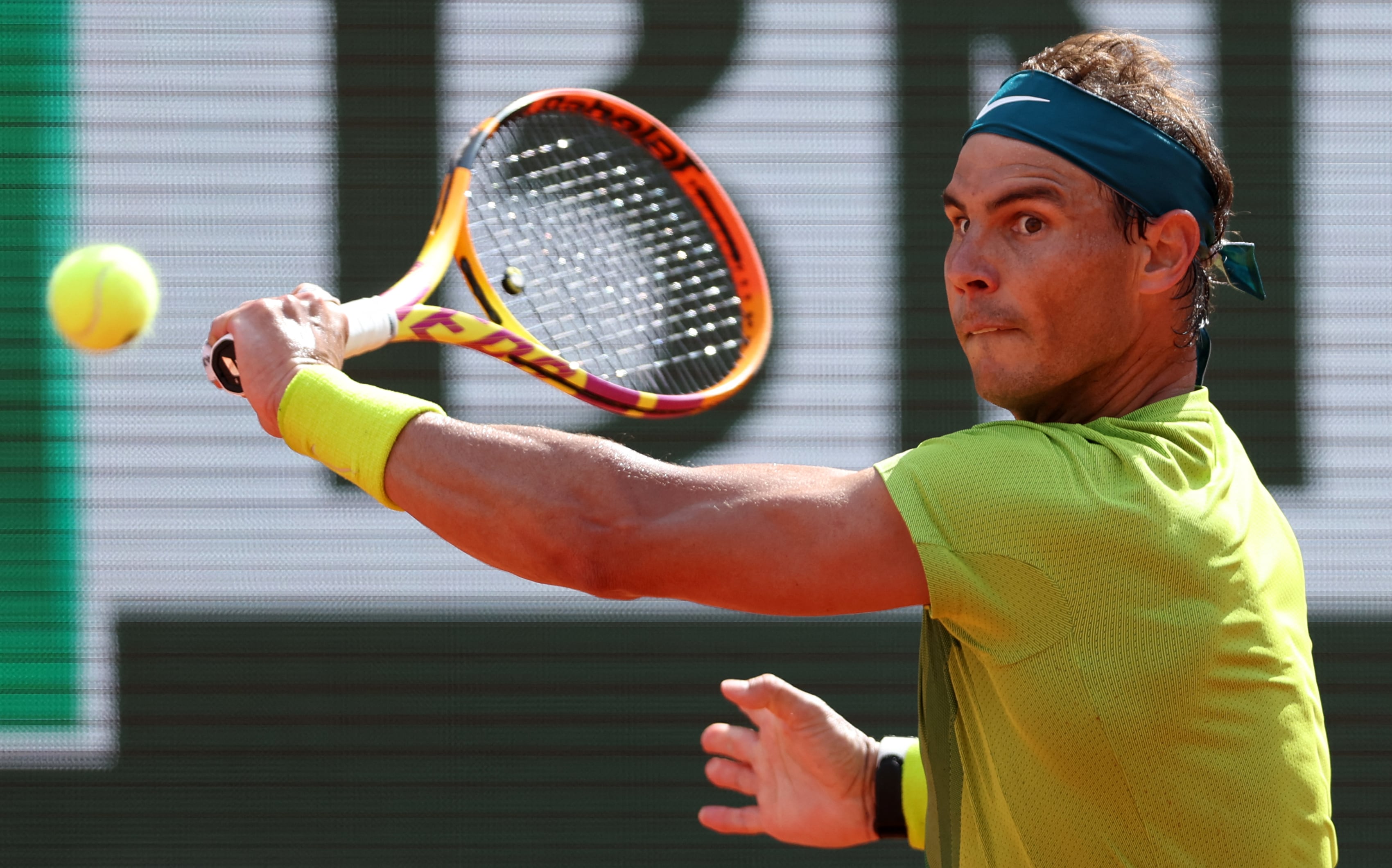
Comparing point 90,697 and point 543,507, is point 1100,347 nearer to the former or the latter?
point 543,507

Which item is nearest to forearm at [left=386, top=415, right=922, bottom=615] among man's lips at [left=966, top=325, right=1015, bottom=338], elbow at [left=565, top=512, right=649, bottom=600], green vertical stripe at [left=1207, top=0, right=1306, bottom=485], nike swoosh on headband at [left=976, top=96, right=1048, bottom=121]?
elbow at [left=565, top=512, right=649, bottom=600]

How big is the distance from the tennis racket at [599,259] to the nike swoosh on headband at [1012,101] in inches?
30.7

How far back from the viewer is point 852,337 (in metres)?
3.59

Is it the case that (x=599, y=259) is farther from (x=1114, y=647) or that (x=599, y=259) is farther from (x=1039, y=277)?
(x=1114, y=647)

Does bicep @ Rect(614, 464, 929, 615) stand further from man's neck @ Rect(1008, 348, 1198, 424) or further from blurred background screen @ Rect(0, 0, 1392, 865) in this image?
blurred background screen @ Rect(0, 0, 1392, 865)

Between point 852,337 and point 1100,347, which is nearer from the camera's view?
point 1100,347

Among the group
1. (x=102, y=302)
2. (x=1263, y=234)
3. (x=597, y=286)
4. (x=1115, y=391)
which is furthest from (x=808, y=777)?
(x=1263, y=234)

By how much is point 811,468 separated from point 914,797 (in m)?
0.89

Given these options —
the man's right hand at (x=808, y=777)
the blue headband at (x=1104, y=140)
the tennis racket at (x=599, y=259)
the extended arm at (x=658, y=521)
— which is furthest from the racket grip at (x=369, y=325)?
the blue headband at (x=1104, y=140)

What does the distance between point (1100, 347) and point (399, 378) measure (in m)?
2.30

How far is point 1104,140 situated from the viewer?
1590 mm

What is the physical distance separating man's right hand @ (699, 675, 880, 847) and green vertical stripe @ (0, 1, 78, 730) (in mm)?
2024

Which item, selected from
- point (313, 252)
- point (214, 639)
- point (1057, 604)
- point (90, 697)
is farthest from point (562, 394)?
point (1057, 604)

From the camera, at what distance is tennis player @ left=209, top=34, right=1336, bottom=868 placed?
4.50 feet
